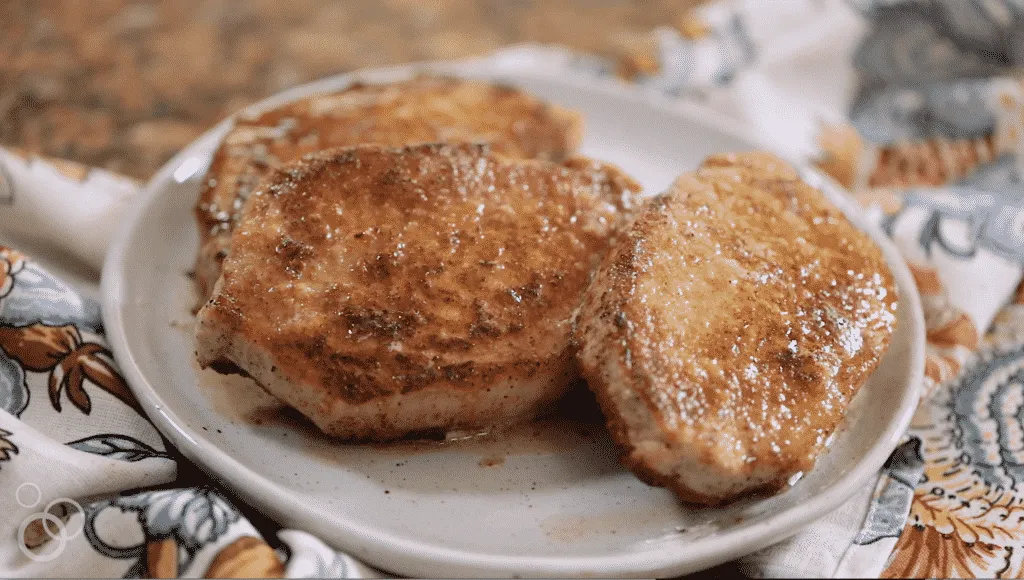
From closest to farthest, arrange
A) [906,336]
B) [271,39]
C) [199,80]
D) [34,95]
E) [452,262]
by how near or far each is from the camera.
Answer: [452,262]
[906,336]
[34,95]
[199,80]
[271,39]

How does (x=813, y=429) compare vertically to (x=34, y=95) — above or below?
below

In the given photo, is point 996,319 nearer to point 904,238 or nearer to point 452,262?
point 904,238

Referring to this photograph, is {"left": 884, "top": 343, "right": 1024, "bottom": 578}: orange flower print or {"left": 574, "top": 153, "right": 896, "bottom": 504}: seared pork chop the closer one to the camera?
{"left": 574, "top": 153, "right": 896, "bottom": 504}: seared pork chop

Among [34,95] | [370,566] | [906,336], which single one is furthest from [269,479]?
[34,95]
